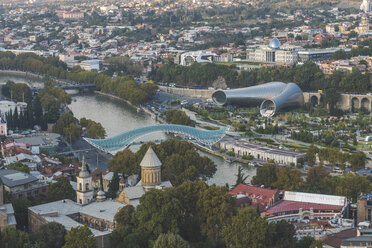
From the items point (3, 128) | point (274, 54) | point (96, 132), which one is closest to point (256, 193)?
point (96, 132)

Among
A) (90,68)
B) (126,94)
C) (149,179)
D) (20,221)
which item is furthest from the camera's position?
(90,68)

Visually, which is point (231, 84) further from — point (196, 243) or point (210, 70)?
point (196, 243)

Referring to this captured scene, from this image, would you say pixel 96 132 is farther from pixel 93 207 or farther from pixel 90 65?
pixel 90 65

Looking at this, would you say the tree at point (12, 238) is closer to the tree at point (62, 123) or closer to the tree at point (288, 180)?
the tree at point (288, 180)

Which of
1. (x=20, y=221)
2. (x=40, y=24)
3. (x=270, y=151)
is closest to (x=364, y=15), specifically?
(x=40, y=24)

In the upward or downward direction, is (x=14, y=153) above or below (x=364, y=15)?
below

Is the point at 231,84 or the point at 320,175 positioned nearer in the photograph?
the point at 320,175

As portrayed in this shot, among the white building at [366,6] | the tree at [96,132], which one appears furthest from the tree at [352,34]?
the tree at [96,132]
